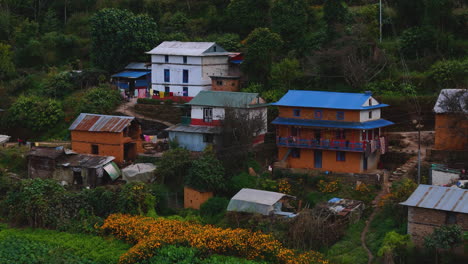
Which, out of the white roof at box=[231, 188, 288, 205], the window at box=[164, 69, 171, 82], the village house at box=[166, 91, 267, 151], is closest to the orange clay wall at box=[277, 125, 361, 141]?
the village house at box=[166, 91, 267, 151]

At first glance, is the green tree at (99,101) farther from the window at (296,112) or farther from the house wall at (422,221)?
the house wall at (422,221)

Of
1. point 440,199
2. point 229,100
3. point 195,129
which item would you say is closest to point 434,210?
point 440,199

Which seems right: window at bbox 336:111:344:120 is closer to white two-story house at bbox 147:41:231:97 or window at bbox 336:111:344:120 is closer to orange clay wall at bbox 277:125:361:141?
orange clay wall at bbox 277:125:361:141

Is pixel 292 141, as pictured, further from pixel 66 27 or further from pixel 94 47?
pixel 66 27

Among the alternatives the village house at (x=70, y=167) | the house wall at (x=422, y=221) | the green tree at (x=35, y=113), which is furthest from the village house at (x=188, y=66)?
the house wall at (x=422, y=221)

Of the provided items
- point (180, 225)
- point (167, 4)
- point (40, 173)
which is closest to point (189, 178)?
point (180, 225)

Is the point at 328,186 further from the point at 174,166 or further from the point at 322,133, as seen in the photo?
the point at 174,166

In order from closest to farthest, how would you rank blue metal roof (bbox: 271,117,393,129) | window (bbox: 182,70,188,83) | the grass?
the grass → blue metal roof (bbox: 271,117,393,129) → window (bbox: 182,70,188,83)
